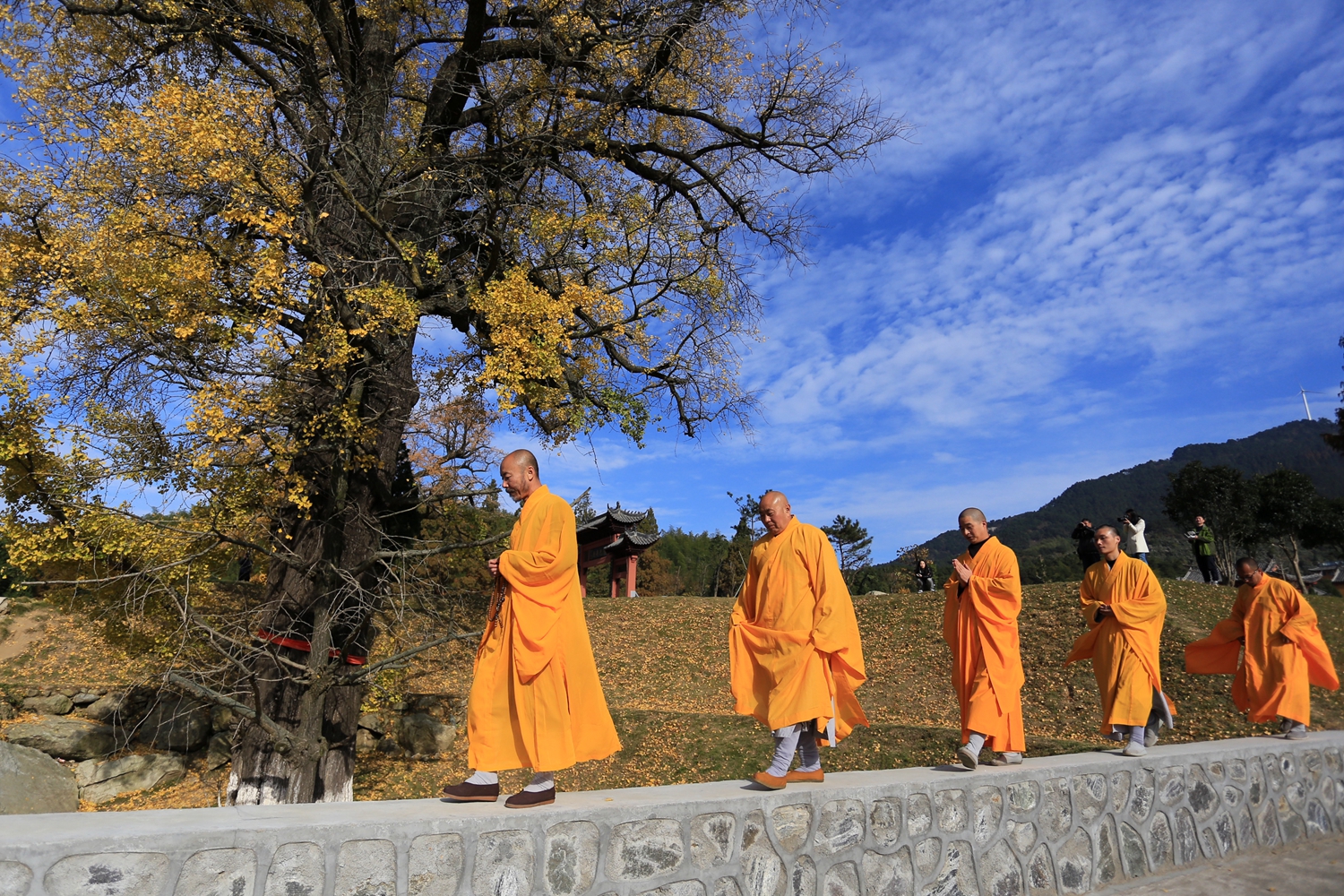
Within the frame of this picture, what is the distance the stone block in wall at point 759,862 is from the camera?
375 cm

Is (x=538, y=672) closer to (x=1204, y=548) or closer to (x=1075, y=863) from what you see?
(x=1075, y=863)

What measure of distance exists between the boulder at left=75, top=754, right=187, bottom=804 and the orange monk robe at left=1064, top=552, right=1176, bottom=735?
43.2 ft

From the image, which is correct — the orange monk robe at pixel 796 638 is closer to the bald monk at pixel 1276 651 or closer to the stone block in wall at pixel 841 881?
the stone block in wall at pixel 841 881

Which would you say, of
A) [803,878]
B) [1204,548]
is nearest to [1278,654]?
[803,878]

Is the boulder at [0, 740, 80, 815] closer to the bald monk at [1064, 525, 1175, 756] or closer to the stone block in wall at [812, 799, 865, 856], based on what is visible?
the stone block in wall at [812, 799, 865, 856]

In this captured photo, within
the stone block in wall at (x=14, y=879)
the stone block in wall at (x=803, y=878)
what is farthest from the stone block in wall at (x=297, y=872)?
the stone block in wall at (x=803, y=878)

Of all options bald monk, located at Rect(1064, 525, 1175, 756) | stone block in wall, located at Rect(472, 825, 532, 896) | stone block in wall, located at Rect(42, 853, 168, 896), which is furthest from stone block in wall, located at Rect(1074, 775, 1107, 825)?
stone block in wall, located at Rect(42, 853, 168, 896)

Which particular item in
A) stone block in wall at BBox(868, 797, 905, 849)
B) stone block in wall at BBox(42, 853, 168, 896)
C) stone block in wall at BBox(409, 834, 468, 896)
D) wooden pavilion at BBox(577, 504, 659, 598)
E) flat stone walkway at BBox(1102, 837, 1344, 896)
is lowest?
flat stone walkway at BBox(1102, 837, 1344, 896)

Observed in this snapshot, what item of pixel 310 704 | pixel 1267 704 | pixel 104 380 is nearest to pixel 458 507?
pixel 310 704

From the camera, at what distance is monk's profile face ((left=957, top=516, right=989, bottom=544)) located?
5906mm

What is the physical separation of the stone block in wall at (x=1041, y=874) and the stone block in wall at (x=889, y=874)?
1.00m

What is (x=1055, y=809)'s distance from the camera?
193 inches

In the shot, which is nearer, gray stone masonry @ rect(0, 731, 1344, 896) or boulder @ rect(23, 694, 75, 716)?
gray stone masonry @ rect(0, 731, 1344, 896)

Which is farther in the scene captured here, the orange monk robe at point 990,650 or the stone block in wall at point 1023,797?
the orange monk robe at point 990,650
